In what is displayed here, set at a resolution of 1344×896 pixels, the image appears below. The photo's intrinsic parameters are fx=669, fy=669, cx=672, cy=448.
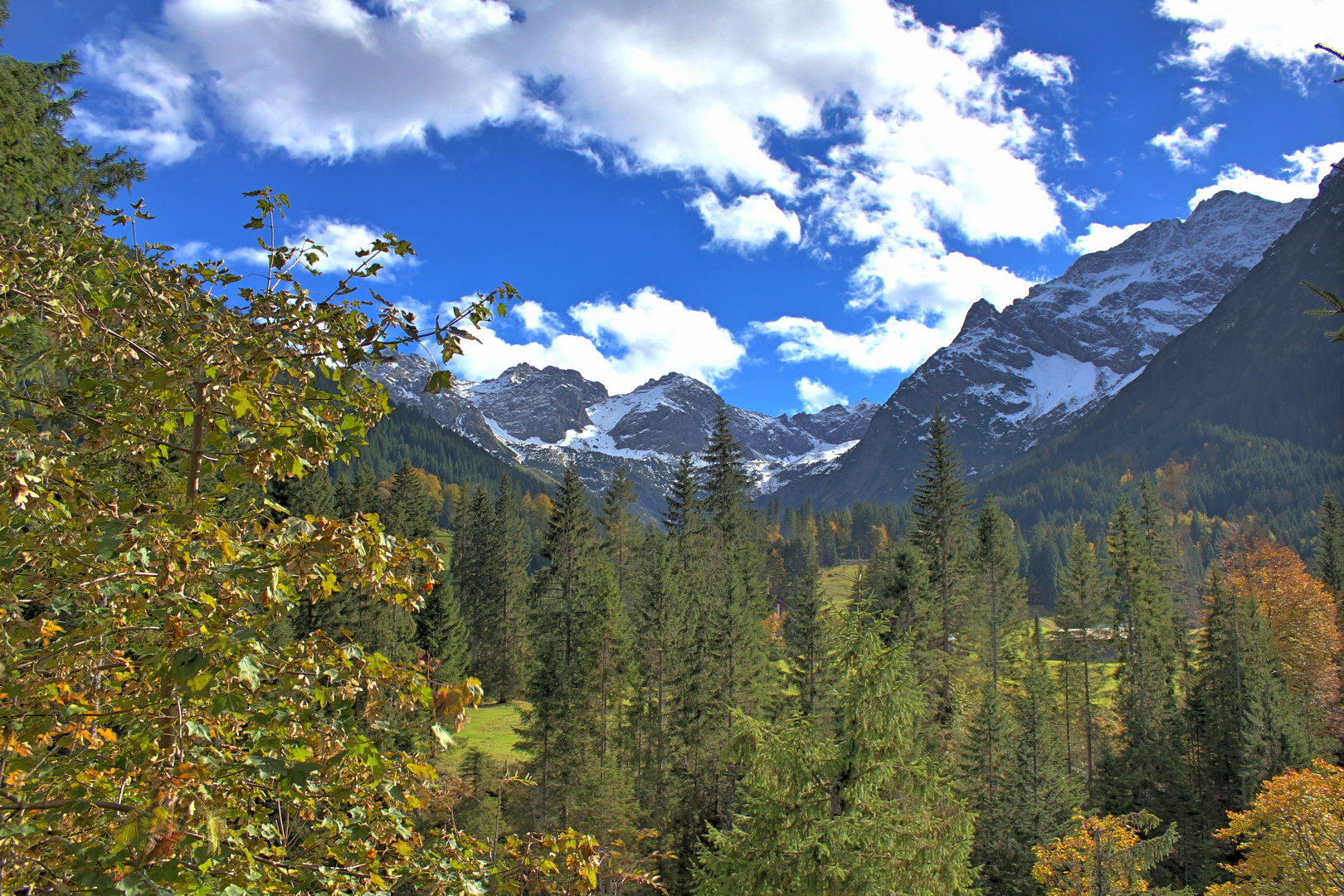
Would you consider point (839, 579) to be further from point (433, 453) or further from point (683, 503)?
point (433, 453)

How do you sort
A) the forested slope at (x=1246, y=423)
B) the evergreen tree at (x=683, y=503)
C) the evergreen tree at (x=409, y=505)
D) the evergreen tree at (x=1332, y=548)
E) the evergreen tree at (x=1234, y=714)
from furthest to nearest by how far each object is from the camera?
the forested slope at (x=1246, y=423) < the evergreen tree at (x=1332, y=548) < the evergreen tree at (x=409, y=505) < the evergreen tree at (x=683, y=503) < the evergreen tree at (x=1234, y=714)

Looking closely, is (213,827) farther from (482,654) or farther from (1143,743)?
(482,654)

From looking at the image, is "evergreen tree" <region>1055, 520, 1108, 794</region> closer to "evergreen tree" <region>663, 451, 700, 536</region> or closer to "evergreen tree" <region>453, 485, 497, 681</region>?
"evergreen tree" <region>663, 451, 700, 536</region>

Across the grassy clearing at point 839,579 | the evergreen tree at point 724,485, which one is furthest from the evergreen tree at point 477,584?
the grassy clearing at point 839,579

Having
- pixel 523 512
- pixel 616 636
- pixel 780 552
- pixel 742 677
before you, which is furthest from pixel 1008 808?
pixel 523 512

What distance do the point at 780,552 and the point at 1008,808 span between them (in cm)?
8770

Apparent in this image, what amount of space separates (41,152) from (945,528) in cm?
3289

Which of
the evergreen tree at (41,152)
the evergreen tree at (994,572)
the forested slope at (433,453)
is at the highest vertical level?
the forested slope at (433,453)

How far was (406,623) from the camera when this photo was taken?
35.8 metres

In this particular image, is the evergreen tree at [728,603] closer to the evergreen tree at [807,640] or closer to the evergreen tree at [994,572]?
the evergreen tree at [807,640]

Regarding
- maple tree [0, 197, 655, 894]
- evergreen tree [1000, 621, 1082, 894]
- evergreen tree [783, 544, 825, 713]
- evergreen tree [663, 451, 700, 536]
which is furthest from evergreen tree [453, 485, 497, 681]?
maple tree [0, 197, 655, 894]

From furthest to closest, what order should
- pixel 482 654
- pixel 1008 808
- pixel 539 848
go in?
pixel 482 654 < pixel 1008 808 < pixel 539 848

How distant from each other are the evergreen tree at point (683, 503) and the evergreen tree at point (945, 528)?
42.7 ft

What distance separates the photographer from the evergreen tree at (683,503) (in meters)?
39.8
